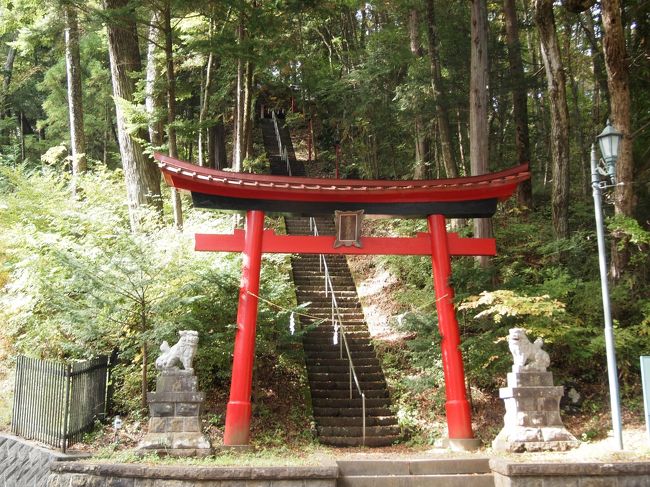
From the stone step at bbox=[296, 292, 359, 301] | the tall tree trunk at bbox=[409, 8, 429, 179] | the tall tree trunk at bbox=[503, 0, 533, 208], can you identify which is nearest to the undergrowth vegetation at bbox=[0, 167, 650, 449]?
the stone step at bbox=[296, 292, 359, 301]

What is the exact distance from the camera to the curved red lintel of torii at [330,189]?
371 inches

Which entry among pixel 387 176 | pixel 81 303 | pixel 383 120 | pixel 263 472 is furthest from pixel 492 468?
pixel 387 176

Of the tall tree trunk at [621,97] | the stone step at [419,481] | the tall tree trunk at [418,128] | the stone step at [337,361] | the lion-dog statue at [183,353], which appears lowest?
the stone step at [419,481]

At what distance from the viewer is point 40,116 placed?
90.6 ft

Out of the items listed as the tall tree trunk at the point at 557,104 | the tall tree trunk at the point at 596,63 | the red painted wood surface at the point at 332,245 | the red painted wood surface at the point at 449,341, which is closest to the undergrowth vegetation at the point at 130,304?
the red painted wood surface at the point at 332,245

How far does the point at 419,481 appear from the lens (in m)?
7.23

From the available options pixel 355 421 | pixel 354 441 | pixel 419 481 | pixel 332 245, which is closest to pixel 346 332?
pixel 355 421

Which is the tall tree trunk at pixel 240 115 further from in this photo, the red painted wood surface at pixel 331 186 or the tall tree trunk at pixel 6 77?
the tall tree trunk at pixel 6 77

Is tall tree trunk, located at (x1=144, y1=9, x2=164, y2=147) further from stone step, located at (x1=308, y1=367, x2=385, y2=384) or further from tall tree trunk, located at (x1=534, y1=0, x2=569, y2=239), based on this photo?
tall tree trunk, located at (x1=534, y1=0, x2=569, y2=239)

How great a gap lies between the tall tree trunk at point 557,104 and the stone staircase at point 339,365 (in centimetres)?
487

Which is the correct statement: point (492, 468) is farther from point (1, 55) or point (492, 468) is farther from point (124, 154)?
point (1, 55)

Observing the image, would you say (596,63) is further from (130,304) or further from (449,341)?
(130,304)

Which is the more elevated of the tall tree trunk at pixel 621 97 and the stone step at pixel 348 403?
the tall tree trunk at pixel 621 97

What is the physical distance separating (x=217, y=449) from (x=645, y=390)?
5.79 metres
